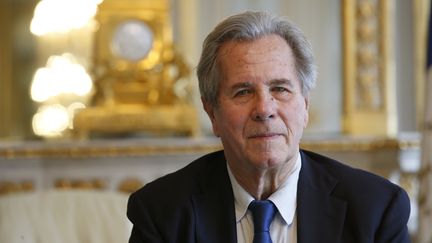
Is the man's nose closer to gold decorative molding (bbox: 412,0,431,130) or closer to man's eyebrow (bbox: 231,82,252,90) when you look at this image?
man's eyebrow (bbox: 231,82,252,90)

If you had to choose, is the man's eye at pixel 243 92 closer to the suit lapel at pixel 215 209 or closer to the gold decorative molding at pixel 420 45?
the suit lapel at pixel 215 209

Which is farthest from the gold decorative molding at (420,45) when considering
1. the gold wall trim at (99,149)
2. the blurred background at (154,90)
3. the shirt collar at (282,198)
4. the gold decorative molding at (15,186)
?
the shirt collar at (282,198)

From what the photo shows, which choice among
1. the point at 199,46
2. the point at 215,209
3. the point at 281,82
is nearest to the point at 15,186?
the point at 199,46

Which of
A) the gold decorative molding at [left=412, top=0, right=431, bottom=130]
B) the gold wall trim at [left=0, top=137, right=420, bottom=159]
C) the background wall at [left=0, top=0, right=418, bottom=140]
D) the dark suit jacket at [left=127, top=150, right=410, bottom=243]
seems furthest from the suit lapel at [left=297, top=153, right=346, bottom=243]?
the gold decorative molding at [left=412, top=0, right=431, bottom=130]

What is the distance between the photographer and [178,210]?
2.00m

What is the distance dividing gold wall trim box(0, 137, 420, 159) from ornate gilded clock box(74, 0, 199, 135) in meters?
0.11

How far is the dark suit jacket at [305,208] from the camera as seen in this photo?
6.26ft

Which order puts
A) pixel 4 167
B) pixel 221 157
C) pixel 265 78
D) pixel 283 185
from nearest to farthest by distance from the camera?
1. pixel 265 78
2. pixel 283 185
3. pixel 221 157
4. pixel 4 167

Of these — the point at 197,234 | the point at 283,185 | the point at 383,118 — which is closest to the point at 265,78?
the point at 283,185

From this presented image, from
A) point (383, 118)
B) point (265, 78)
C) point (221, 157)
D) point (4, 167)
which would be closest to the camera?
point (265, 78)

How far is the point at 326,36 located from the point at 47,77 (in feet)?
6.71

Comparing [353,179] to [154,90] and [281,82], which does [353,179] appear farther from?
[154,90]

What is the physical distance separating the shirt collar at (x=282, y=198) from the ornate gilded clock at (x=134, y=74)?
3.15 metres

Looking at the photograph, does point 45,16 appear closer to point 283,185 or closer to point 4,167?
point 4,167
